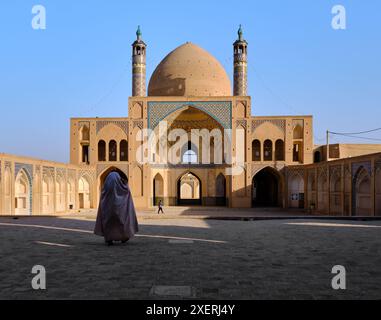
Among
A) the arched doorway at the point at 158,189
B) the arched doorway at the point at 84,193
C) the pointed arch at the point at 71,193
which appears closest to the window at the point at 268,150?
the arched doorway at the point at 158,189

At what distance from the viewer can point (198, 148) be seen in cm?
2769

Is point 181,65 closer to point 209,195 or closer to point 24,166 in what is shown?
point 209,195

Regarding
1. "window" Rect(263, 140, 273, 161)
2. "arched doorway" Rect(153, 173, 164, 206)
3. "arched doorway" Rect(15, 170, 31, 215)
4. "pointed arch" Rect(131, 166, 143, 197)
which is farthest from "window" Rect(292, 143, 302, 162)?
"arched doorway" Rect(15, 170, 31, 215)

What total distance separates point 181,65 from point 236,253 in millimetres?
22365

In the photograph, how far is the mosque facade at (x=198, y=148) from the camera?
21.1m

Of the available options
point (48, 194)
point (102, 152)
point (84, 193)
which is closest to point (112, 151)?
point (102, 152)

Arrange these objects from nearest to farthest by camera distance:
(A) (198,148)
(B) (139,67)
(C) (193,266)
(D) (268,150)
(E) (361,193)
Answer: (C) (193,266) → (E) (361,193) → (D) (268,150) → (B) (139,67) → (A) (198,148)

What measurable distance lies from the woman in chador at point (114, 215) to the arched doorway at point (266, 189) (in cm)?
1796

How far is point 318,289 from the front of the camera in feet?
11.3

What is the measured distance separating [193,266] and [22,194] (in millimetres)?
13341

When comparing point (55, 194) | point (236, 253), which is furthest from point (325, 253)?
point (55, 194)

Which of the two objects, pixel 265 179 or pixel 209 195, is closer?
pixel 209 195

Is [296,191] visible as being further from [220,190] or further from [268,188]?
[220,190]

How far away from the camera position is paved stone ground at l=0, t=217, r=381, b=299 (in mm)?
3330
